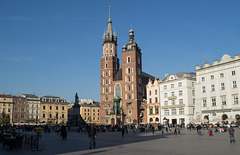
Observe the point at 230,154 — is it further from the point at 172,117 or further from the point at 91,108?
the point at 91,108

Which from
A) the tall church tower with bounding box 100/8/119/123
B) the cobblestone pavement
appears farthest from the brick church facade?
the cobblestone pavement

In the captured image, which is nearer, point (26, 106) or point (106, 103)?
point (106, 103)

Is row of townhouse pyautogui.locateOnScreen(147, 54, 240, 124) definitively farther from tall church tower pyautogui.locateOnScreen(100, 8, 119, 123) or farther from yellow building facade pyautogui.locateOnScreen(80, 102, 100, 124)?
yellow building facade pyautogui.locateOnScreen(80, 102, 100, 124)

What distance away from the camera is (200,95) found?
2149 inches

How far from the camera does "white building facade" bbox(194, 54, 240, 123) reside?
4803 cm

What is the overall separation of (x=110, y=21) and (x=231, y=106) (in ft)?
203

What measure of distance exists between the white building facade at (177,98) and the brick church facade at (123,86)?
12.0m

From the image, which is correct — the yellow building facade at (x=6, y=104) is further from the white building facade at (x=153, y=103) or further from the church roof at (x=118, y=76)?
the white building facade at (x=153, y=103)

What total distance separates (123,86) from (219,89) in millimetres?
36822

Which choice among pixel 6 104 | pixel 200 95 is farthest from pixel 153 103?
pixel 6 104

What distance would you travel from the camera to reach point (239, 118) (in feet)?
152

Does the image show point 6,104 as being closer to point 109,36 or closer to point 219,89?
point 109,36

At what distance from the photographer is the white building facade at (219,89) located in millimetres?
48031

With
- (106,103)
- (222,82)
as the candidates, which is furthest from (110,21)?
(222,82)
